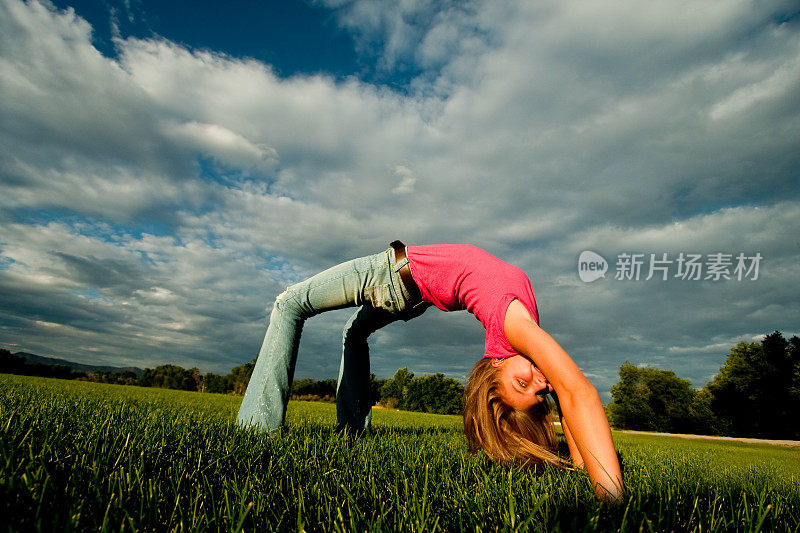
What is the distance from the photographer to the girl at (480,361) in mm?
2168

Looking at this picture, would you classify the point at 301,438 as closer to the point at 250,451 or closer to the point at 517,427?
the point at 250,451

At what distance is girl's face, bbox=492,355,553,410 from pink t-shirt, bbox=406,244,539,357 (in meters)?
0.08

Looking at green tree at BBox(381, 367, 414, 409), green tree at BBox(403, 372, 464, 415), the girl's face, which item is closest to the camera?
the girl's face

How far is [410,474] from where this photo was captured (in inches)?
90.1

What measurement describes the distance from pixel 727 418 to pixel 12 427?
2484 inches

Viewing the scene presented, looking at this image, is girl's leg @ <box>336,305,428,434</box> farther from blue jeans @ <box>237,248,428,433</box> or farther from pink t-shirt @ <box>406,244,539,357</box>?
pink t-shirt @ <box>406,244,539,357</box>

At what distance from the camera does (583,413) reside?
6.89 feet

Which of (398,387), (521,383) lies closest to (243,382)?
(398,387)

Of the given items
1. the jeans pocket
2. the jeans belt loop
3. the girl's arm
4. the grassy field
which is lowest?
the grassy field

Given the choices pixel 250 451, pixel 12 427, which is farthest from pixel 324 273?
pixel 12 427

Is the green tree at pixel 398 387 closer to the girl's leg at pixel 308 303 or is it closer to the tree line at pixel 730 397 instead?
the tree line at pixel 730 397

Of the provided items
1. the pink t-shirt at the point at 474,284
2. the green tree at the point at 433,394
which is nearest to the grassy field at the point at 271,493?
the pink t-shirt at the point at 474,284

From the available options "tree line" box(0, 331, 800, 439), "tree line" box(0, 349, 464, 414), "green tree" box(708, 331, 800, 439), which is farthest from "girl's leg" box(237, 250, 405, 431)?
"green tree" box(708, 331, 800, 439)

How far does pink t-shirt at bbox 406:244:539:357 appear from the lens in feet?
9.50
